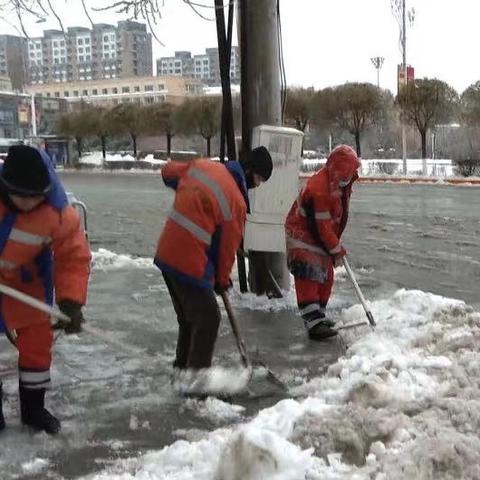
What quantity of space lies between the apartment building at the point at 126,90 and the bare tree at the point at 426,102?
41.2 meters

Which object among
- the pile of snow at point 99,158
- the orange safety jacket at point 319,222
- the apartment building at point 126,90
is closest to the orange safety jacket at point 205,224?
the orange safety jacket at point 319,222

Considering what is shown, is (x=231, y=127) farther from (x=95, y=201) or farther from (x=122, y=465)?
(x=95, y=201)

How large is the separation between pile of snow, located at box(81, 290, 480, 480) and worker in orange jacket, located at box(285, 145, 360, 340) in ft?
3.82

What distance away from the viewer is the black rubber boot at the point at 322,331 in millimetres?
6297

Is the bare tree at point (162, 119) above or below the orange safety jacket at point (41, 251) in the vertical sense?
above

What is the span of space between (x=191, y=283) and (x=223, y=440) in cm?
118

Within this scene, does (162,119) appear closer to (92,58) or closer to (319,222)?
(92,58)

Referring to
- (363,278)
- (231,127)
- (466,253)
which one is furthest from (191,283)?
(466,253)

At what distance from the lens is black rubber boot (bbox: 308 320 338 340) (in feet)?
20.7

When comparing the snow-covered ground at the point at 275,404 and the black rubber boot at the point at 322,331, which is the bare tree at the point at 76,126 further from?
the black rubber boot at the point at 322,331

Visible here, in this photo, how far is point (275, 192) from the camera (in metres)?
7.35

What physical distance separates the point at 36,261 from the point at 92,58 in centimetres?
5094

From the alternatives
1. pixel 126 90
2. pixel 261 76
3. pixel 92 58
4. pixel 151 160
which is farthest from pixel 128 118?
pixel 261 76

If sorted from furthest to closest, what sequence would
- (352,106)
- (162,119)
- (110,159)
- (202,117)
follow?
(110,159) → (162,119) → (202,117) → (352,106)
